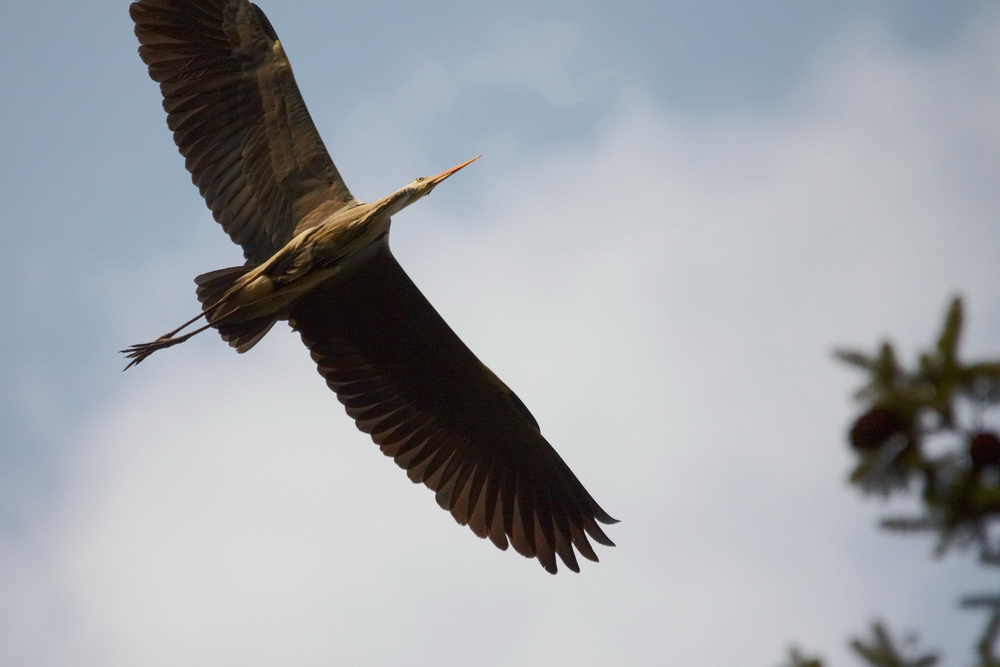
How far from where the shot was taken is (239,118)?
867 centimetres

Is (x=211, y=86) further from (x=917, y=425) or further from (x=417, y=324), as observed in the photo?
(x=917, y=425)

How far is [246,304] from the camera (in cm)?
861

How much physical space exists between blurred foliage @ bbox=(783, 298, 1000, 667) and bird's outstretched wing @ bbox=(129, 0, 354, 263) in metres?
6.24

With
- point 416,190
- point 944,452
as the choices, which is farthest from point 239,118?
point 944,452

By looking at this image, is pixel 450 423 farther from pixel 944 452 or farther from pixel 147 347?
pixel 944 452

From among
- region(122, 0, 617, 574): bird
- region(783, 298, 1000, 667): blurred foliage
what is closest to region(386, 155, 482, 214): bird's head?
region(122, 0, 617, 574): bird

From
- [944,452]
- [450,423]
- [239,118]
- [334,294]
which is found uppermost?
[239,118]

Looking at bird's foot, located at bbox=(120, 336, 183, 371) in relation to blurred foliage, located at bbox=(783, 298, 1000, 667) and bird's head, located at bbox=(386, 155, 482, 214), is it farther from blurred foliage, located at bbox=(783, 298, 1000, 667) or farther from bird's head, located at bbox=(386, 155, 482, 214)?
blurred foliage, located at bbox=(783, 298, 1000, 667)

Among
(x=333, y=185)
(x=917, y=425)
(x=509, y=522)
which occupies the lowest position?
(x=917, y=425)

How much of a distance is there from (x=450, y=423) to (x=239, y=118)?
3.11m

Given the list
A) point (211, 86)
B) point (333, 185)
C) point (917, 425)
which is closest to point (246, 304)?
point (333, 185)

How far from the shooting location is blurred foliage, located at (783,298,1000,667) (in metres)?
2.91

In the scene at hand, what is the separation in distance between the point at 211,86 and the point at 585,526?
466 cm

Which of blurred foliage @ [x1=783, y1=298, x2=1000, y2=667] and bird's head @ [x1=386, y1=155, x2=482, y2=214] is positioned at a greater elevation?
bird's head @ [x1=386, y1=155, x2=482, y2=214]
